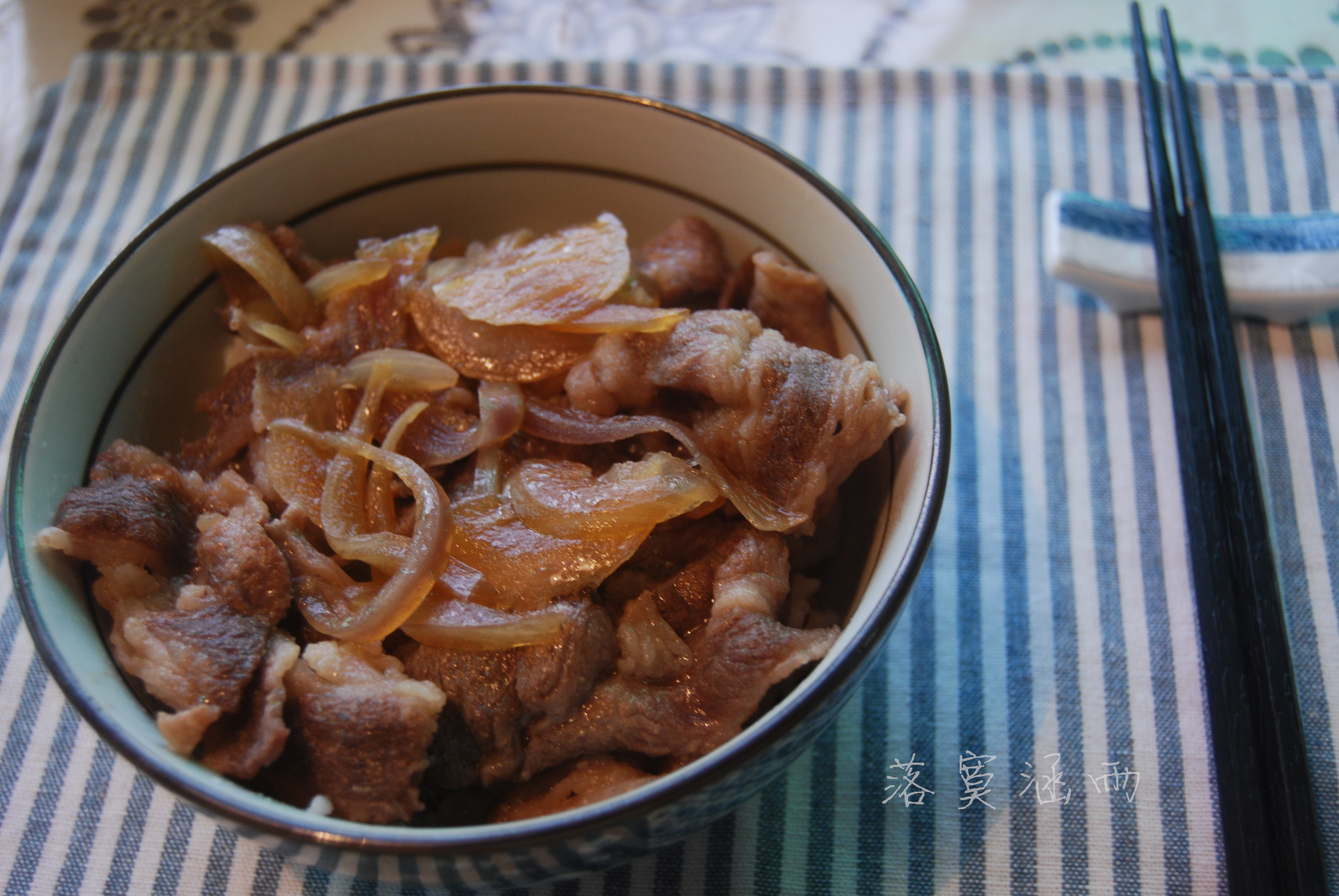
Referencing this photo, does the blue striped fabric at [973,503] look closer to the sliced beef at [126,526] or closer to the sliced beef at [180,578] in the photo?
the sliced beef at [180,578]

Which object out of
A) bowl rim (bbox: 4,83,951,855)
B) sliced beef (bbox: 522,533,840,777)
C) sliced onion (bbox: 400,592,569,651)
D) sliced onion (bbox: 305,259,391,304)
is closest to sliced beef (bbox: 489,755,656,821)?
sliced beef (bbox: 522,533,840,777)

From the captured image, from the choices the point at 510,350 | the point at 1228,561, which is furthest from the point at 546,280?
the point at 1228,561

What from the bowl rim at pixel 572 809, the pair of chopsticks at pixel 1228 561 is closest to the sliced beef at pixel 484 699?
the bowl rim at pixel 572 809

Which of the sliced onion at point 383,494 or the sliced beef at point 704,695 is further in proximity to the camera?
the sliced onion at point 383,494

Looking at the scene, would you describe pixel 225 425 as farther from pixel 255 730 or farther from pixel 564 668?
pixel 564 668

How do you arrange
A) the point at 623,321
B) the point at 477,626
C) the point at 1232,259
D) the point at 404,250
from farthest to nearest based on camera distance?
1. the point at 1232,259
2. the point at 404,250
3. the point at 623,321
4. the point at 477,626

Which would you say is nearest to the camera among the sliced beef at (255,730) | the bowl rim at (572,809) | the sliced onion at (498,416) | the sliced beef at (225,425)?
the bowl rim at (572,809)
